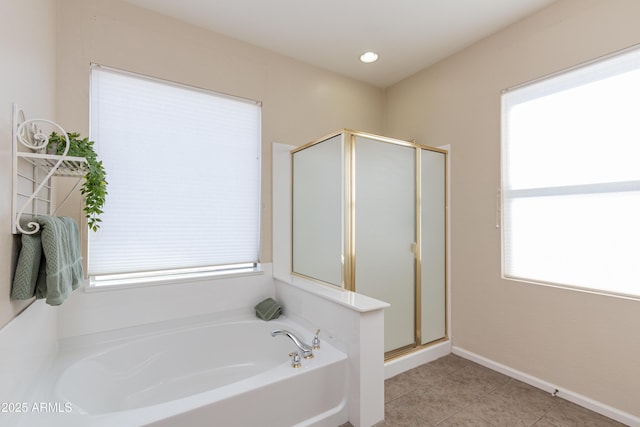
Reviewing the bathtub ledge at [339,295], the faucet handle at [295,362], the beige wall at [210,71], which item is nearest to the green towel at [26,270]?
the beige wall at [210,71]

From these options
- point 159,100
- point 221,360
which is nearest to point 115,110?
point 159,100

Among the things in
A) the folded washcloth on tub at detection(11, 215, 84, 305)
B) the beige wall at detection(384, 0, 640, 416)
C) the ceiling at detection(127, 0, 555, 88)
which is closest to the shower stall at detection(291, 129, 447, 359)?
the beige wall at detection(384, 0, 640, 416)

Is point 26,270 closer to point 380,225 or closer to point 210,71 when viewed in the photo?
point 210,71

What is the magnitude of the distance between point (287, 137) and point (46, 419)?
7.35ft

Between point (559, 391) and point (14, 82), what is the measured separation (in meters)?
3.30

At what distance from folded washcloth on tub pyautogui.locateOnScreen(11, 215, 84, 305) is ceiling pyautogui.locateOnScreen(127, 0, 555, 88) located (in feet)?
5.67

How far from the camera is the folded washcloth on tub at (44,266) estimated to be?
1114 mm

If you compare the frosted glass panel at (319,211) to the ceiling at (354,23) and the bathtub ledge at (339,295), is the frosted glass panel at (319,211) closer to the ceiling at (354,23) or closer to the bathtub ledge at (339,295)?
the bathtub ledge at (339,295)

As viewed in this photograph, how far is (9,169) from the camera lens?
109cm

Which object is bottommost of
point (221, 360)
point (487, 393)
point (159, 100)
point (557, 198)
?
point (487, 393)

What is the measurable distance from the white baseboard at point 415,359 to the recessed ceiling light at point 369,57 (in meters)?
2.56

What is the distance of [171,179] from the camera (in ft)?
7.07

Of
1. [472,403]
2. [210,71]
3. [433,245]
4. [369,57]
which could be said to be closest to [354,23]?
[369,57]

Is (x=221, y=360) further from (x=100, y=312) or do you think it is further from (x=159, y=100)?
(x=159, y=100)
